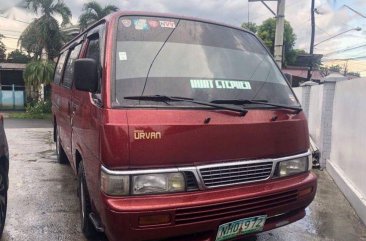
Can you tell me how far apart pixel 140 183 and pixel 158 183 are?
0.41 feet

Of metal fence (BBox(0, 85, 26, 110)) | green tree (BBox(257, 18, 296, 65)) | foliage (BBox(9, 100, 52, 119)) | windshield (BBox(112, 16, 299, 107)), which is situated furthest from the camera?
green tree (BBox(257, 18, 296, 65))

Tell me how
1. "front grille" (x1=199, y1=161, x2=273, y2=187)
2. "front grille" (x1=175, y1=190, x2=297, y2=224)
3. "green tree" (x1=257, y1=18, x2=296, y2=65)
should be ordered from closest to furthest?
"front grille" (x1=175, y1=190, x2=297, y2=224)
"front grille" (x1=199, y1=161, x2=273, y2=187)
"green tree" (x1=257, y1=18, x2=296, y2=65)

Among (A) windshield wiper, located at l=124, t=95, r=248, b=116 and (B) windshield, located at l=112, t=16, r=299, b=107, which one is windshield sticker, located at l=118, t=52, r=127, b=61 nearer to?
(B) windshield, located at l=112, t=16, r=299, b=107

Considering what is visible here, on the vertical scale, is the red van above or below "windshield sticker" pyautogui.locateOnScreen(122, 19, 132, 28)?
below

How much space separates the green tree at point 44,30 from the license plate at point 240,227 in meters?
20.7

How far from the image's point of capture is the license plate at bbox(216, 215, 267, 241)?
2914 millimetres

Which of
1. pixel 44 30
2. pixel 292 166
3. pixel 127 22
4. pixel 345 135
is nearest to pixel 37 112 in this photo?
pixel 44 30

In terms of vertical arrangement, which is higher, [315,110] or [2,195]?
[315,110]

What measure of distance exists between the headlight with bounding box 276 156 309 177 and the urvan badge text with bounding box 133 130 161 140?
1101 mm

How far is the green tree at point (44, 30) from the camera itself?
2147 centimetres

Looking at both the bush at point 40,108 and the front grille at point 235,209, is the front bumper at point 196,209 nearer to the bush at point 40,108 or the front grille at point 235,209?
the front grille at point 235,209

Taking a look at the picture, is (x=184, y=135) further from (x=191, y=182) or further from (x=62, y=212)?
(x=62, y=212)

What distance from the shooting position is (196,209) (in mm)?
2730

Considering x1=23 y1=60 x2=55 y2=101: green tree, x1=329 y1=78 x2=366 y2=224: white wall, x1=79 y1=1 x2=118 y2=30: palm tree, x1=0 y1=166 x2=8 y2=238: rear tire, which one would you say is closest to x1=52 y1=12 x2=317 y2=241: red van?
x1=0 y1=166 x2=8 y2=238: rear tire
